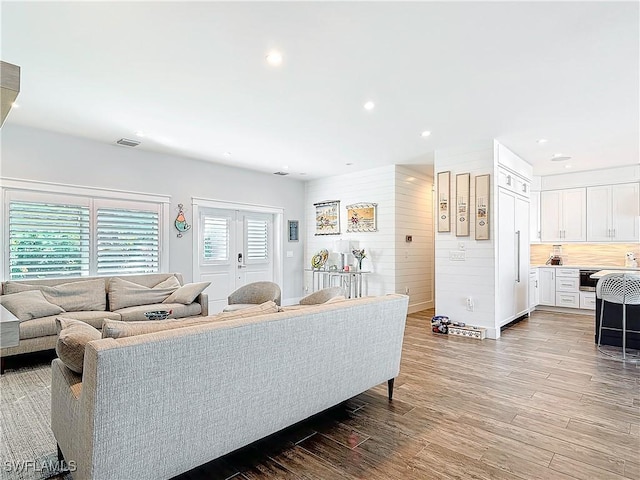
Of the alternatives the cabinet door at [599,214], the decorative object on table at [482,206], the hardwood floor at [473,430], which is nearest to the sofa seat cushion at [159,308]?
the hardwood floor at [473,430]

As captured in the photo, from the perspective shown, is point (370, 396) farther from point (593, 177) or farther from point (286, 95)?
point (593, 177)

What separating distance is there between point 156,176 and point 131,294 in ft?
7.20

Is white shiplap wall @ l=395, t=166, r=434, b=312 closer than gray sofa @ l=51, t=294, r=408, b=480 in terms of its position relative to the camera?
No

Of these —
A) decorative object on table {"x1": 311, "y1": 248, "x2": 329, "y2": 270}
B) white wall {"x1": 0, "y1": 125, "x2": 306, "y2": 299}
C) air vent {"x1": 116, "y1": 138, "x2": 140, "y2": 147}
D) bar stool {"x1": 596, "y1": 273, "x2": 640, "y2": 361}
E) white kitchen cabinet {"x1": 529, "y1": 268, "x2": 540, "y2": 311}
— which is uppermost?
air vent {"x1": 116, "y1": 138, "x2": 140, "y2": 147}

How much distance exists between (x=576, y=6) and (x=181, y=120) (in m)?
4.02

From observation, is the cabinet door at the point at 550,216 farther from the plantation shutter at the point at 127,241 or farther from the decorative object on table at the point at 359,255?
the plantation shutter at the point at 127,241

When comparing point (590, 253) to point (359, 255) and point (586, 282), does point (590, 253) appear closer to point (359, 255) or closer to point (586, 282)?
point (586, 282)

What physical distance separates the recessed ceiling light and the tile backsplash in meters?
7.26

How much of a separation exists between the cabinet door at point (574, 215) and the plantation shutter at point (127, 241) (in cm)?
787

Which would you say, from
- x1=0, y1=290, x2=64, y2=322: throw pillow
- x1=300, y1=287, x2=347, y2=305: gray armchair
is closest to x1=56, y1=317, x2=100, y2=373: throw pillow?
x1=300, y1=287, x2=347, y2=305: gray armchair

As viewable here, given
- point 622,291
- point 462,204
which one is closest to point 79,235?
point 462,204

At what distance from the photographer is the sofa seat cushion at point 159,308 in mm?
4406

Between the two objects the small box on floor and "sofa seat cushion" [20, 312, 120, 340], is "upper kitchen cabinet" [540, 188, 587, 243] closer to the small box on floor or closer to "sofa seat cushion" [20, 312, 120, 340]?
the small box on floor

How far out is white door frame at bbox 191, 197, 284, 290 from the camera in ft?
21.3
